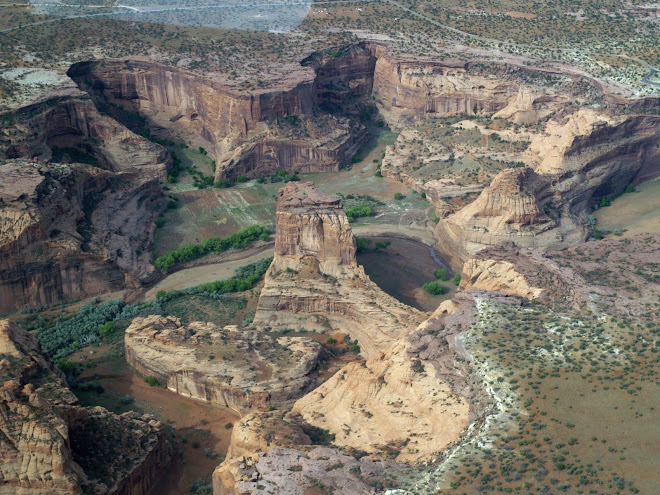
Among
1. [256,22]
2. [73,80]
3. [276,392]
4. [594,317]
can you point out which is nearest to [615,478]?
[594,317]

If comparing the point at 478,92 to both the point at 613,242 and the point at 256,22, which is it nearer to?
the point at 256,22

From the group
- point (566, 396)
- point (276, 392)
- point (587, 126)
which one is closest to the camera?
point (566, 396)

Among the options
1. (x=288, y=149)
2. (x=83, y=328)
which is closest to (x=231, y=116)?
(x=288, y=149)

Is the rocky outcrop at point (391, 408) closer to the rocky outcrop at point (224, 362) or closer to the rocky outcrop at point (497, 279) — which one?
the rocky outcrop at point (224, 362)

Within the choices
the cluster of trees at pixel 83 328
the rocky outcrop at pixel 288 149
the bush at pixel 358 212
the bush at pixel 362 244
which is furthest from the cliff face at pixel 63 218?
the bush at pixel 358 212

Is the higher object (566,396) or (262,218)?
(566,396)

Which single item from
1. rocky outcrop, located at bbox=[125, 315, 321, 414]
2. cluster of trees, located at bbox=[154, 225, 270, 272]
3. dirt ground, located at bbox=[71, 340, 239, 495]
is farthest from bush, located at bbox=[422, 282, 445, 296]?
dirt ground, located at bbox=[71, 340, 239, 495]

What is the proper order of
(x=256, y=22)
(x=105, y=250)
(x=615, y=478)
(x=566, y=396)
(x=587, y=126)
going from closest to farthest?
(x=615, y=478)
(x=566, y=396)
(x=105, y=250)
(x=587, y=126)
(x=256, y=22)
